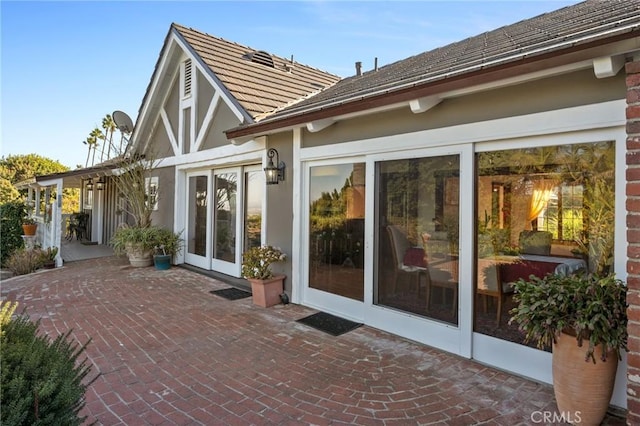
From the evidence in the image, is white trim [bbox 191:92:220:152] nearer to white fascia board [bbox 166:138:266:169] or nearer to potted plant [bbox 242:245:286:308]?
white fascia board [bbox 166:138:266:169]

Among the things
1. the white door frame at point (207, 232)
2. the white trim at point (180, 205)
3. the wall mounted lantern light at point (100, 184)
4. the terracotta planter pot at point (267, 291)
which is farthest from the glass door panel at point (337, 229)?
the wall mounted lantern light at point (100, 184)

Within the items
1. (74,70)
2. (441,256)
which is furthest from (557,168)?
(74,70)

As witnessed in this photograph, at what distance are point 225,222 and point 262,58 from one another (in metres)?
4.81

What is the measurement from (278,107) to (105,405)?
596 centimetres

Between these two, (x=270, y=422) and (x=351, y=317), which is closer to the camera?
(x=270, y=422)

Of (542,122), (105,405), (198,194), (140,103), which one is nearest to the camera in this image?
(105,405)

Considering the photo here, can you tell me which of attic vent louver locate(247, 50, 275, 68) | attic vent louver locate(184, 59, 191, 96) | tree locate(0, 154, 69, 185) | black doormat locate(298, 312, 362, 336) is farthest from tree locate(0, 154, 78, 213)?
black doormat locate(298, 312, 362, 336)

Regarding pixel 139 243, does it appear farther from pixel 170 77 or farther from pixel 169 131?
pixel 170 77

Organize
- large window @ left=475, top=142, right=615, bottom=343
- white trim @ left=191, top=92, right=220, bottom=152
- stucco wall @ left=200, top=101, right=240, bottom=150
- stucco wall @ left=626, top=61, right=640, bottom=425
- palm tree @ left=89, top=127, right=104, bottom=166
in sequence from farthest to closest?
palm tree @ left=89, top=127, right=104, bottom=166 < white trim @ left=191, top=92, right=220, bottom=152 < stucco wall @ left=200, top=101, right=240, bottom=150 < large window @ left=475, top=142, right=615, bottom=343 < stucco wall @ left=626, top=61, right=640, bottom=425

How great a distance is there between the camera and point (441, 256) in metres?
4.20

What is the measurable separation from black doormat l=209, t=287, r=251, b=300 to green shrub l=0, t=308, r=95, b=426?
418 cm

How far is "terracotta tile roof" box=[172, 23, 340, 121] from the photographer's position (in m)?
7.36

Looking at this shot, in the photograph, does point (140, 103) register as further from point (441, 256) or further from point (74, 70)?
point (441, 256)

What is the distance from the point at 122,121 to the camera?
450 inches
